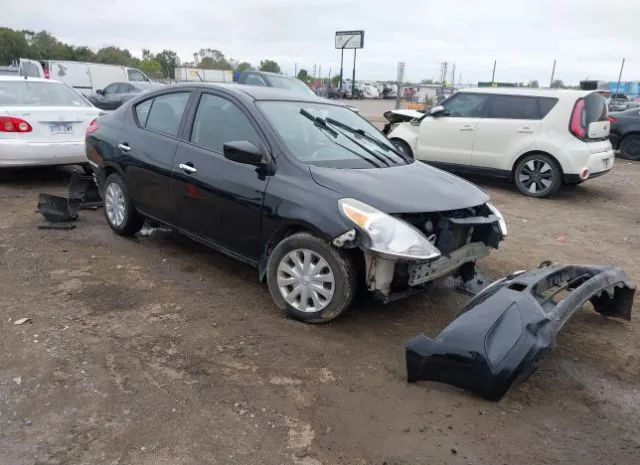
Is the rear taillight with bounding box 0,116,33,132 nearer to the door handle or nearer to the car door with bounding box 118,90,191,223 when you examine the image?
the car door with bounding box 118,90,191,223

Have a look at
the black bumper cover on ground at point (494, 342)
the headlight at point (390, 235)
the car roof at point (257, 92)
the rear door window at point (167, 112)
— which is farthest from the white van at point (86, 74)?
the black bumper cover on ground at point (494, 342)

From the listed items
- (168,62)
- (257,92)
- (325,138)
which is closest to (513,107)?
(325,138)

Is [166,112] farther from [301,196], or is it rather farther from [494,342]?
[494,342]

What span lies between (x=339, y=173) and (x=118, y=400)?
6.84 feet

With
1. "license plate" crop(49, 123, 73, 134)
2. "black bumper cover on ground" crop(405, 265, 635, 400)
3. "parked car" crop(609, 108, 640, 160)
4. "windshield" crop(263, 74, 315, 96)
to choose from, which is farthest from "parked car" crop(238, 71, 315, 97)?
"black bumper cover on ground" crop(405, 265, 635, 400)

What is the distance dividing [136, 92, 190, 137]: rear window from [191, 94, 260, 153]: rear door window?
0.26 meters

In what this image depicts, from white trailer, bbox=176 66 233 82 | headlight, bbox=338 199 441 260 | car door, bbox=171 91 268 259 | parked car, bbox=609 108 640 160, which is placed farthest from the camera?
white trailer, bbox=176 66 233 82

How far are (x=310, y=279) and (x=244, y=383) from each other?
0.91 meters

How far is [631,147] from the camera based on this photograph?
13555mm

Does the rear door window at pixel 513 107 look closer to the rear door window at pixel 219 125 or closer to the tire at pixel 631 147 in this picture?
the rear door window at pixel 219 125

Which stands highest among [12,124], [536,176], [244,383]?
[12,124]

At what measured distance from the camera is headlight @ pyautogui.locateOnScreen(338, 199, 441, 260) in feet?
10.8

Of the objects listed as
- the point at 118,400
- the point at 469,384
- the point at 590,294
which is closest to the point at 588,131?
the point at 590,294

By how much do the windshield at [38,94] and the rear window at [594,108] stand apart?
774cm
